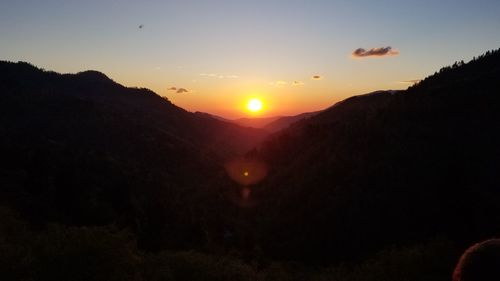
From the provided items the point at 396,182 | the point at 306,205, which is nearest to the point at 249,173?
the point at 306,205

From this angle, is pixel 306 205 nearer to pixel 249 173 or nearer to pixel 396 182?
pixel 396 182

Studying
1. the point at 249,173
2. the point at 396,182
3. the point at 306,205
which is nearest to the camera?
the point at 396,182

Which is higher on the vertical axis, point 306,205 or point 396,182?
point 396,182

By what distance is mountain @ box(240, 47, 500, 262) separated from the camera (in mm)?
91875

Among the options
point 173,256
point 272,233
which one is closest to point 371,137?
point 272,233

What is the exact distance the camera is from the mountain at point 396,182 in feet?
301

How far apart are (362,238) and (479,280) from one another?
98.0 meters

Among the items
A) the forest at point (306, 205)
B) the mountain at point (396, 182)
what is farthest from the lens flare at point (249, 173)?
the mountain at point (396, 182)

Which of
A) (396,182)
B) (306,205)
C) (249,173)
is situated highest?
(249,173)

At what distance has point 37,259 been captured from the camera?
2661cm

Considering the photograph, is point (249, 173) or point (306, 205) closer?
point (306, 205)

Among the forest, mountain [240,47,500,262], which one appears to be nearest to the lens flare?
the forest

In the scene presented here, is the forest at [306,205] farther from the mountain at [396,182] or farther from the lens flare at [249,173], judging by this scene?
the lens flare at [249,173]

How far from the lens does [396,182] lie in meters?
112
